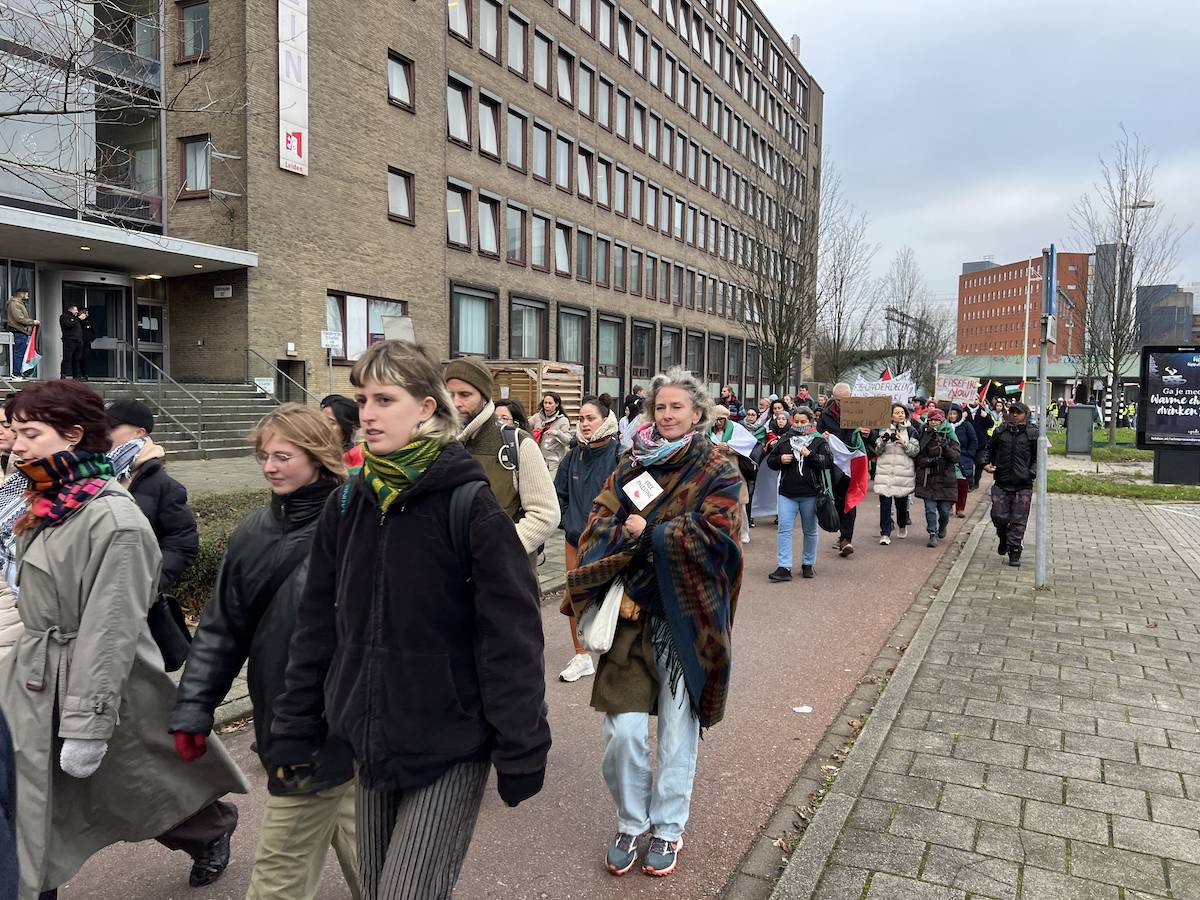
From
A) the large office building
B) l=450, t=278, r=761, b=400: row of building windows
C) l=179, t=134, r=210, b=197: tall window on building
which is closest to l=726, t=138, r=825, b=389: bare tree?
the large office building

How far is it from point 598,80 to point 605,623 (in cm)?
3818

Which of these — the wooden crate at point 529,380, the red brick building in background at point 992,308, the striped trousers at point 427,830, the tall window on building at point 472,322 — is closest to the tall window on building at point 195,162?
the tall window on building at point 472,322

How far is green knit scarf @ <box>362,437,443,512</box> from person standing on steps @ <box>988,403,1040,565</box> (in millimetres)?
8790

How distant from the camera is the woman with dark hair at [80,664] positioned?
270cm

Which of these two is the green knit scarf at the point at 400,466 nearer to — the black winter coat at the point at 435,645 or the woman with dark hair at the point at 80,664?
the black winter coat at the point at 435,645

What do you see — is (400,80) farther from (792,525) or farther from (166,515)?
(166,515)

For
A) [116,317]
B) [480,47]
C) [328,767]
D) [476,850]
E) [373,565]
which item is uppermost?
[480,47]

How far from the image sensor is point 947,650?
20.9ft

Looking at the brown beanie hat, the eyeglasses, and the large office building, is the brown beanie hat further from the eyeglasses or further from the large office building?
the large office building

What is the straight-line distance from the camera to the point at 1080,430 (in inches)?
1098

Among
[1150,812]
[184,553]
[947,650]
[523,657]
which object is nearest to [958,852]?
[1150,812]

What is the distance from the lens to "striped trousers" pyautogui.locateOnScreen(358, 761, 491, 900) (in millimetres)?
2279

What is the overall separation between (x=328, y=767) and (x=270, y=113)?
76.0 feet

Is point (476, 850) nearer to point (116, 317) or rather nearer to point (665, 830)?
point (665, 830)
